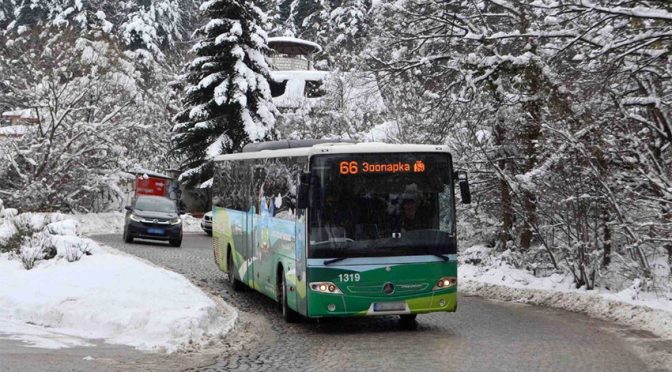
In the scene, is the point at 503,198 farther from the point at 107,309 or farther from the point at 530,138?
the point at 107,309

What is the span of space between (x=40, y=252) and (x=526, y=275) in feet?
33.2

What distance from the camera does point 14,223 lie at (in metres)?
19.7

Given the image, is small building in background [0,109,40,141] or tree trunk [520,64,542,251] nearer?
tree trunk [520,64,542,251]

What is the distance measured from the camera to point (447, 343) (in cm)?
1198

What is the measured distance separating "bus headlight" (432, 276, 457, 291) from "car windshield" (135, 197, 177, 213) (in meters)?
20.7

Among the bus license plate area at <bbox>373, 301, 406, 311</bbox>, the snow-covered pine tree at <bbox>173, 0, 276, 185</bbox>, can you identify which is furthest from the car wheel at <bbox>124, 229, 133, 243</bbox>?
the bus license plate area at <bbox>373, 301, 406, 311</bbox>

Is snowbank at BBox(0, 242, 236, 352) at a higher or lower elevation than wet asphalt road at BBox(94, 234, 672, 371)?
higher

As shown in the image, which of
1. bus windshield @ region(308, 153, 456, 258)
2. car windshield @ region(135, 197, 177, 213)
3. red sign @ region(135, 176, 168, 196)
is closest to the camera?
bus windshield @ region(308, 153, 456, 258)

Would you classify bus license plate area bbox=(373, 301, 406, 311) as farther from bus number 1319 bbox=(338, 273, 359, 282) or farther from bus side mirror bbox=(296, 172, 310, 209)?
bus side mirror bbox=(296, 172, 310, 209)

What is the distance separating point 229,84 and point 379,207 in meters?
32.0

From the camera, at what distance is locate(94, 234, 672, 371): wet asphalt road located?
1032cm

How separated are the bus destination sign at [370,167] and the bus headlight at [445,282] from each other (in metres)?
1.64

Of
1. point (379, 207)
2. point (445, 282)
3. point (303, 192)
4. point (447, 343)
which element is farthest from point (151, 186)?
point (447, 343)

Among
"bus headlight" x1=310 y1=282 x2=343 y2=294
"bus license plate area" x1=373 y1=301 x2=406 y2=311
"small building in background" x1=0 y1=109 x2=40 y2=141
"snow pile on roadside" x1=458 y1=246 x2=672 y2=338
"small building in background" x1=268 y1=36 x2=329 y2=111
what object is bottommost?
"snow pile on roadside" x1=458 y1=246 x2=672 y2=338
